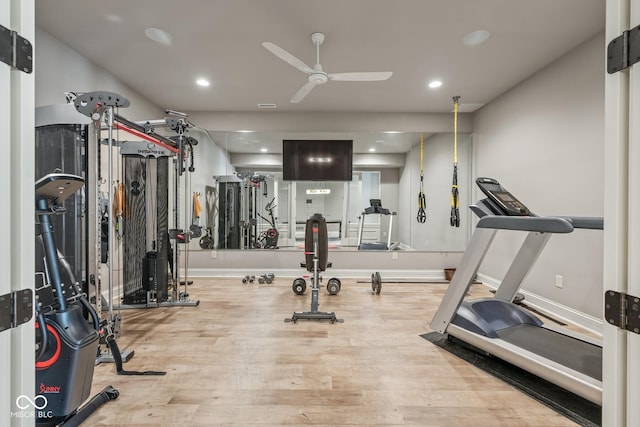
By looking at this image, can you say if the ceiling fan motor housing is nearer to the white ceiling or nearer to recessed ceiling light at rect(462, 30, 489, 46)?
the white ceiling

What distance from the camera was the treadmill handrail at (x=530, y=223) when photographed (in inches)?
68.8

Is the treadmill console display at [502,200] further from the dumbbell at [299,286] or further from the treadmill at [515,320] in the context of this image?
the dumbbell at [299,286]

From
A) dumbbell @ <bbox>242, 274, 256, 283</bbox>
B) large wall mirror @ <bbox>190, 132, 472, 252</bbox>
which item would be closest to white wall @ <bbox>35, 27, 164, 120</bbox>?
large wall mirror @ <bbox>190, 132, 472, 252</bbox>

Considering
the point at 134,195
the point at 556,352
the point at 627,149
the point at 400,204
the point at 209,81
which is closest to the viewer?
the point at 627,149

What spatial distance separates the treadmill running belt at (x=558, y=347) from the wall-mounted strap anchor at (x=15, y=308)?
2805 millimetres

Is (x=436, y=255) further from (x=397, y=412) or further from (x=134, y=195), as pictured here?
(x=134, y=195)

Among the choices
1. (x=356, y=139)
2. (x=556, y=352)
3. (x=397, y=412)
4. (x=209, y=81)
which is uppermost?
(x=209, y=81)

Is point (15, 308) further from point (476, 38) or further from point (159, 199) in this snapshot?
point (476, 38)

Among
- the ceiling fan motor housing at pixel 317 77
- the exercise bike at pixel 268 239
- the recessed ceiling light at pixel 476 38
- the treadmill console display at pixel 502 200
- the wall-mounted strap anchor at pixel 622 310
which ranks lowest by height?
the exercise bike at pixel 268 239

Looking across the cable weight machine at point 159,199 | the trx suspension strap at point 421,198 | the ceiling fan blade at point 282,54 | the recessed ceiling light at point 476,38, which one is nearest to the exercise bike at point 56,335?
the ceiling fan blade at point 282,54

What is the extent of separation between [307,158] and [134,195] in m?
2.78

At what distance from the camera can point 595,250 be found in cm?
287

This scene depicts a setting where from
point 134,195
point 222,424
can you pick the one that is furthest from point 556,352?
point 134,195

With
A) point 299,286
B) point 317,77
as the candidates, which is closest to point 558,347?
point 299,286
